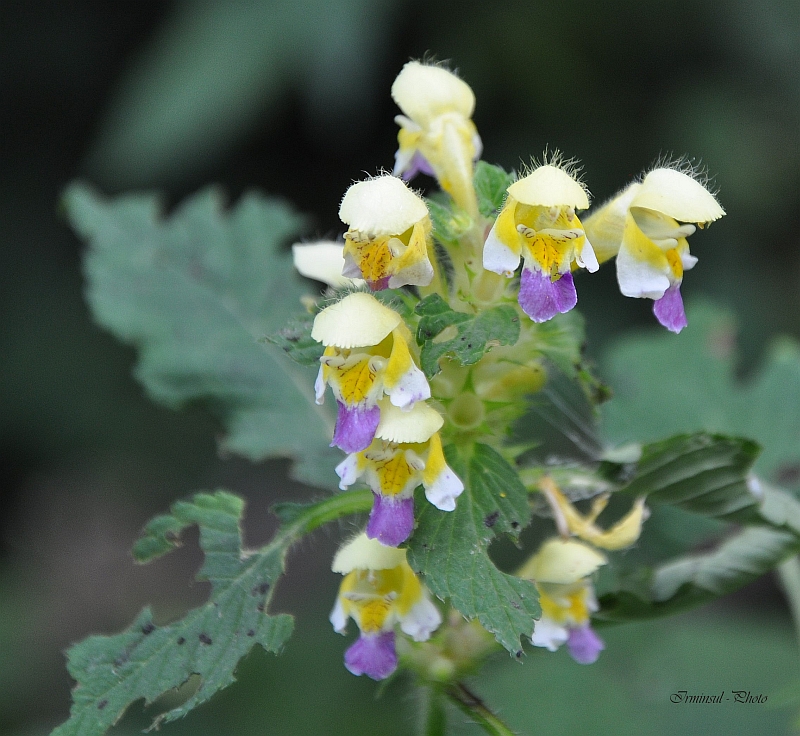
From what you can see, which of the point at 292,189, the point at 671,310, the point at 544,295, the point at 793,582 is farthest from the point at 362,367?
the point at 292,189

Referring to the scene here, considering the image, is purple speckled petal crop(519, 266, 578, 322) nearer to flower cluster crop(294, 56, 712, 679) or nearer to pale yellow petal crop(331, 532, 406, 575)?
flower cluster crop(294, 56, 712, 679)

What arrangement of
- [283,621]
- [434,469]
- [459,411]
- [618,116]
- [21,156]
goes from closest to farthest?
[434,469]
[283,621]
[459,411]
[618,116]
[21,156]

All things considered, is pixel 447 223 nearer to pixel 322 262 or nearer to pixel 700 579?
pixel 322 262

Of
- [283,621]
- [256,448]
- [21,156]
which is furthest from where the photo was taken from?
[21,156]

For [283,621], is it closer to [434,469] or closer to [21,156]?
[434,469]

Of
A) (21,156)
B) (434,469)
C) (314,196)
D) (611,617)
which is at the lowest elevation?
(611,617)

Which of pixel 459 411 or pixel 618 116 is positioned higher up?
pixel 618 116

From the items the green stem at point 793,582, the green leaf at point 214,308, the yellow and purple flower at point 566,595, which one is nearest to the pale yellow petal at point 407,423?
the yellow and purple flower at point 566,595

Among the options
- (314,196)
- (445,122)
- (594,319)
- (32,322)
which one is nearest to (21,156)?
(32,322)
